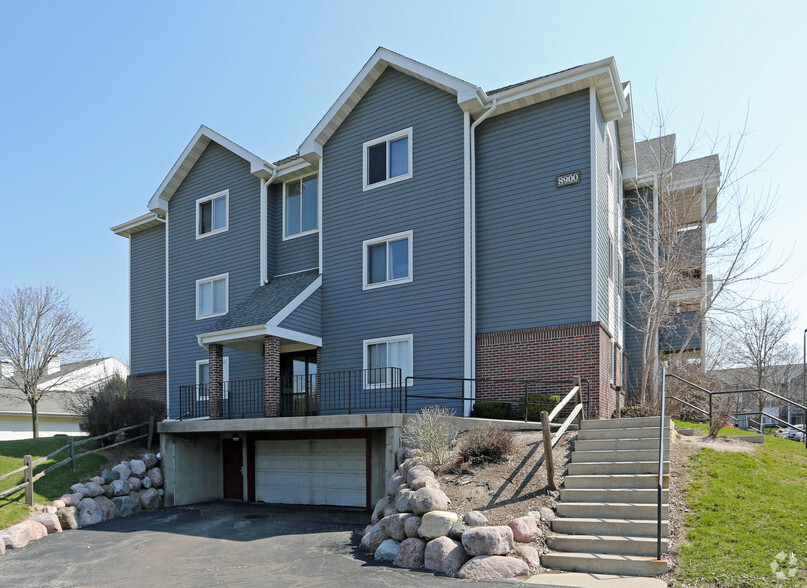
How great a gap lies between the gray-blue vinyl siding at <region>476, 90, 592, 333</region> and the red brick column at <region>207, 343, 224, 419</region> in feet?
23.6

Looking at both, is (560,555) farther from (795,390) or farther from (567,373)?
(795,390)

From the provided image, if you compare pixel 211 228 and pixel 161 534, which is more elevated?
pixel 211 228

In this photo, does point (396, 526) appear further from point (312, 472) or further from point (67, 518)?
point (67, 518)

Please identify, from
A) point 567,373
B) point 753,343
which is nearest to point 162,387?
point 567,373

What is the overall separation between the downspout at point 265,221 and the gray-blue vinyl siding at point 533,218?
6.67 m

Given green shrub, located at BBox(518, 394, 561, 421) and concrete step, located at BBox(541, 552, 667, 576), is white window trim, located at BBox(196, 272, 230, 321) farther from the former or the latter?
concrete step, located at BBox(541, 552, 667, 576)

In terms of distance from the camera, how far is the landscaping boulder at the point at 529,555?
8.74 meters

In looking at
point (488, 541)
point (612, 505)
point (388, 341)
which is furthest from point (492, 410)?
point (488, 541)

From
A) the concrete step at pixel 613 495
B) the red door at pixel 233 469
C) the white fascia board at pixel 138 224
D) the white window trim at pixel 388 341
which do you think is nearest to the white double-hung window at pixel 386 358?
the white window trim at pixel 388 341

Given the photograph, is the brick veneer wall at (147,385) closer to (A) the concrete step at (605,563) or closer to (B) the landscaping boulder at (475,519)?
(B) the landscaping boulder at (475,519)

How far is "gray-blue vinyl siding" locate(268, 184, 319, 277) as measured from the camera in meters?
19.2

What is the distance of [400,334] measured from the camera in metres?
16.7

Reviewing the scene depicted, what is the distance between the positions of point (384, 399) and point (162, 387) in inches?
391

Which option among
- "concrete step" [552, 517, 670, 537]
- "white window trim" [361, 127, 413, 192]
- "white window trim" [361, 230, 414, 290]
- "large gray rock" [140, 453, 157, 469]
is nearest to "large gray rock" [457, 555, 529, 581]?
"concrete step" [552, 517, 670, 537]
